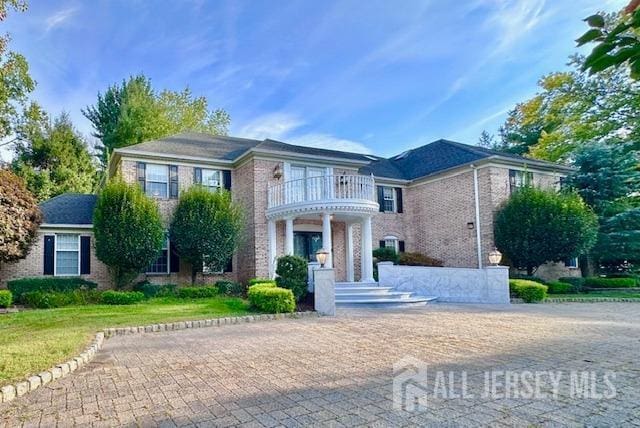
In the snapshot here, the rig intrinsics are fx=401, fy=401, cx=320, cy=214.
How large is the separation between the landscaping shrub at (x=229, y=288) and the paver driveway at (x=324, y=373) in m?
5.86

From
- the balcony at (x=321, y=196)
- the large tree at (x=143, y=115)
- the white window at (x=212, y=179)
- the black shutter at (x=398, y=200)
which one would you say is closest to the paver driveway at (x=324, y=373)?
the balcony at (x=321, y=196)

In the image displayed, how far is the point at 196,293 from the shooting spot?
13.7 m

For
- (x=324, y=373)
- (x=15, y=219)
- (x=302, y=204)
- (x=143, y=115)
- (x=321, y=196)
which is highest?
(x=143, y=115)

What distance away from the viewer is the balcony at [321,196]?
14828mm

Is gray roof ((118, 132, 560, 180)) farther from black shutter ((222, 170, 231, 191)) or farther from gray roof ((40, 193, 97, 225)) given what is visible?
gray roof ((40, 193, 97, 225))

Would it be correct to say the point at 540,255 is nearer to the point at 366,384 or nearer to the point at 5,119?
the point at 366,384

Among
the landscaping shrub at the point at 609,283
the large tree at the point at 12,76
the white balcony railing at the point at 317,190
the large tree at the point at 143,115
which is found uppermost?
the large tree at the point at 143,115

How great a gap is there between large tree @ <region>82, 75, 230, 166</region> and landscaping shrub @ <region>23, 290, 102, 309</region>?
17796 mm

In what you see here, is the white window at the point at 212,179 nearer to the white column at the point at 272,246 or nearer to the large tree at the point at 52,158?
the white column at the point at 272,246

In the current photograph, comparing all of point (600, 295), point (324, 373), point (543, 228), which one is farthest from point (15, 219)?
point (600, 295)

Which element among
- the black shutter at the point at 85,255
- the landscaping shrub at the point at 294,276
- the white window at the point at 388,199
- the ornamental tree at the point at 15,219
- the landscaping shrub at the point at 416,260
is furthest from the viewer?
the white window at the point at 388,199

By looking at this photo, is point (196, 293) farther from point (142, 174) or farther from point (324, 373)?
point (324, 373)

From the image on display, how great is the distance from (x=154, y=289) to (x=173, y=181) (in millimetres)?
4345

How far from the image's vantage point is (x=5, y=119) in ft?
66.5
